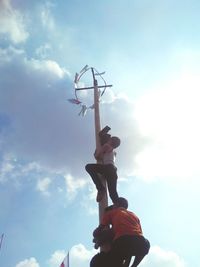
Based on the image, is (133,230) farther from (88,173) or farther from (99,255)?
(88,173)

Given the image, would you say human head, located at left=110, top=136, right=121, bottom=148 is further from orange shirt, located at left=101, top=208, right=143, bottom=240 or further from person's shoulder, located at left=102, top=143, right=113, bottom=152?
orange shirt, located at left=101, top=208, right=143, bottom=240

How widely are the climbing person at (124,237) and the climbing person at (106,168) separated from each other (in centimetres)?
80

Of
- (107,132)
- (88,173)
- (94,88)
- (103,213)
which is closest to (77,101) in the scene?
(94,88)

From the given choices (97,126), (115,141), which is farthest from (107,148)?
(97,126)

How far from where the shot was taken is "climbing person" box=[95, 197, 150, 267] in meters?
5.46

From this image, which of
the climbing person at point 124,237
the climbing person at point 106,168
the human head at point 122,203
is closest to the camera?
the climbing person at point 124,237

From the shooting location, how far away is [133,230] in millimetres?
5668

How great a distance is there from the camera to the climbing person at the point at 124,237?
17.9ft

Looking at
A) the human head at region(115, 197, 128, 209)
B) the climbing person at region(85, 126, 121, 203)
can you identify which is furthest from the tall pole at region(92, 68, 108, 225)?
the human head at region(115, 197, 128, 209)

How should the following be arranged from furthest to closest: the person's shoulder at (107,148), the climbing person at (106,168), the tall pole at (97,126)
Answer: the person's shoulder at (107,148), the climbing person at (106,168), the tall pole at (97,126)

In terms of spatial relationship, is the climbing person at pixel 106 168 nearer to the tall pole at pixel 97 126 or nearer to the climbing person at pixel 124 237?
the tall pole at pixel 97 126

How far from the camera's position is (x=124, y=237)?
554 cm

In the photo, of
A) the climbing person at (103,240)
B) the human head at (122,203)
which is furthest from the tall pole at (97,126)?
the climbing person at (103,240)

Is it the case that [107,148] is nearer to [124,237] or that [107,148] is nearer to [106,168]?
[106,168]
